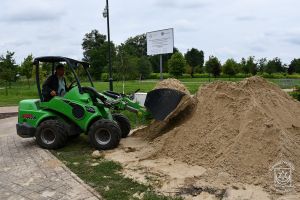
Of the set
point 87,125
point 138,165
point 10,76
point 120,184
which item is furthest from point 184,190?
point 10,76

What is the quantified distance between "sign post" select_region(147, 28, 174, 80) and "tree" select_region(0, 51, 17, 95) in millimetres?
15797

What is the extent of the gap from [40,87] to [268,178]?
6044 millimetres

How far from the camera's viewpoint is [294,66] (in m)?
65.4

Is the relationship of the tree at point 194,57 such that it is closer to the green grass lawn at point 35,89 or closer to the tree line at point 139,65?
the tree line at point 139,65

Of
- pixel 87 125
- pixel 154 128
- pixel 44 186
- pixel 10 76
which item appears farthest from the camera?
pixel 10 76

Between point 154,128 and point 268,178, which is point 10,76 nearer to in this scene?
point 154,128

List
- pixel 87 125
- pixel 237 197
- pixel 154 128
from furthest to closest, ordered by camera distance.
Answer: pixel 154 128 < pixel 87 125 < pixel 237 197

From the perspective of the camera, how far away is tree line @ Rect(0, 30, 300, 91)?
29.8m

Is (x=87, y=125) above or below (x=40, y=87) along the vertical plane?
below

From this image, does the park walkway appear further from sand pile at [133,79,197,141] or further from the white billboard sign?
the white billboard sign

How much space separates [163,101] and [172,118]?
441 mm

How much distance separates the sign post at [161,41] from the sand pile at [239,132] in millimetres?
6663

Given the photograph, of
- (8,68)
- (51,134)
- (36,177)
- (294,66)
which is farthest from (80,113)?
(294,66)

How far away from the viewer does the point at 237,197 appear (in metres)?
6.15
